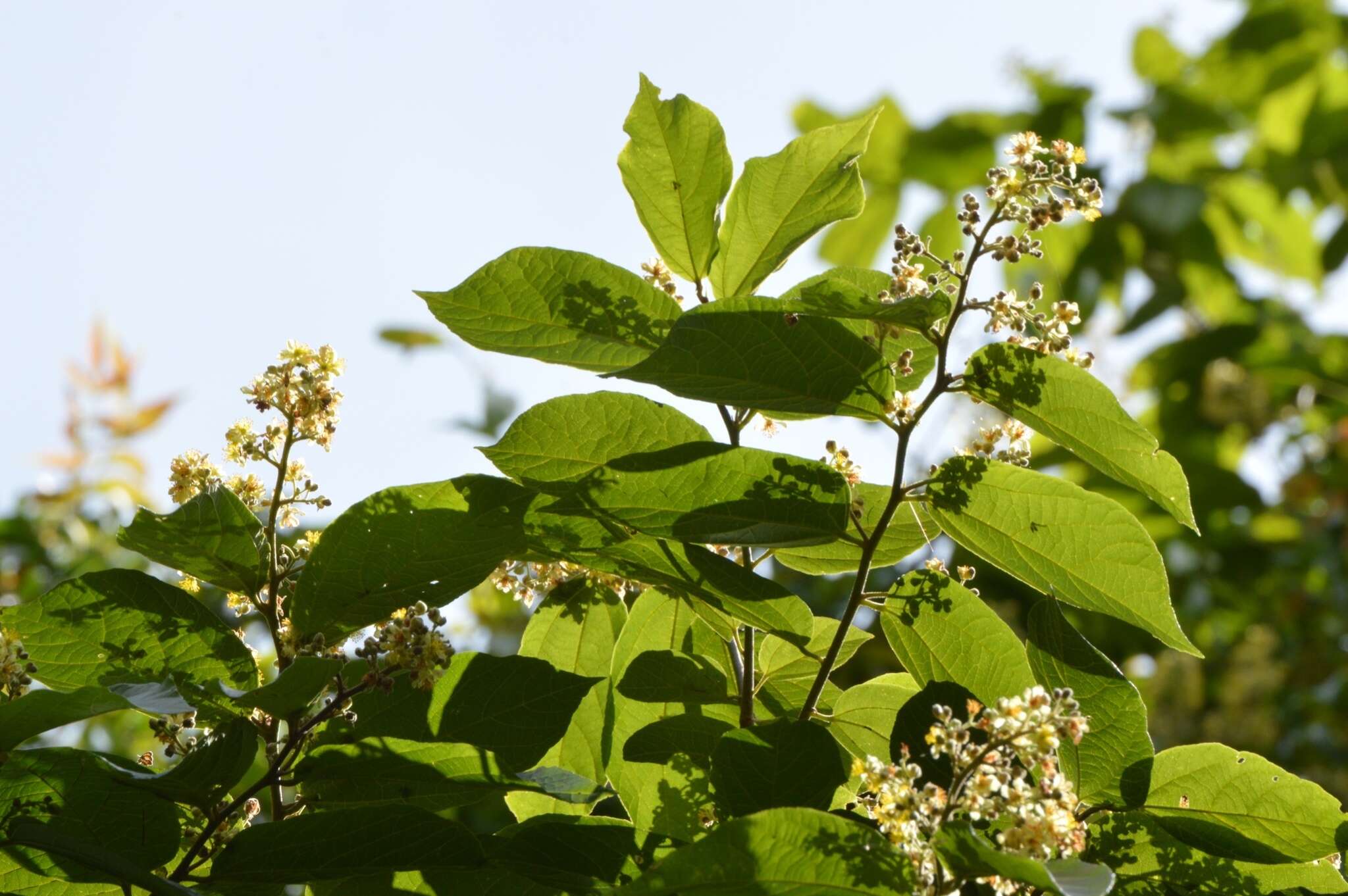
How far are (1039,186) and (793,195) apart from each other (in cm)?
30

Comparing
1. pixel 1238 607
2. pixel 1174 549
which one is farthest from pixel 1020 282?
pixel 1238 607

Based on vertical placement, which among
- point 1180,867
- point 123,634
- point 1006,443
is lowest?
point 1180,867

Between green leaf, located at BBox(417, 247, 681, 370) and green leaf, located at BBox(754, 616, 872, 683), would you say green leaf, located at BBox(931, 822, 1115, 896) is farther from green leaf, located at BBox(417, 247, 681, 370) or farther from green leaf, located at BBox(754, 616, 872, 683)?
green leaf, located at BBox(417, 247, 681, 370)

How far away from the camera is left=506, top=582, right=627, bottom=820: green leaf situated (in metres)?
1.44

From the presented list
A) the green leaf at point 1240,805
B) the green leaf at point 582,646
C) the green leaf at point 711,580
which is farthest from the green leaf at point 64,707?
the green leaf at point 1240,805

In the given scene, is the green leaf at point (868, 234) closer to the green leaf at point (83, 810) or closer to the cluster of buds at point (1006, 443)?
the cluster of buds at point (1006, 443)

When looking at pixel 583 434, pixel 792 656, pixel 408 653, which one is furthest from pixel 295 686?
pixel 792 656

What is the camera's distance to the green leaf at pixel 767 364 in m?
1.09

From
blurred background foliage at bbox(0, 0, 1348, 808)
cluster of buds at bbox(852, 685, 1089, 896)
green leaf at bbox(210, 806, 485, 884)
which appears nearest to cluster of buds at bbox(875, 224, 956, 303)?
cluster of buds at bbox(852, 685, 1089, 896)

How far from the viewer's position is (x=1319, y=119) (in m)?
6.11

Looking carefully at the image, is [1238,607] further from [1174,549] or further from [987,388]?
[987,388]

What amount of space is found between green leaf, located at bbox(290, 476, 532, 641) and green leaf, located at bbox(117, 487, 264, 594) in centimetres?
9

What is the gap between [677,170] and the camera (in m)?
1.41

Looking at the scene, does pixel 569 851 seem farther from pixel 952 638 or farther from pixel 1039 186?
pixel 1039 186
